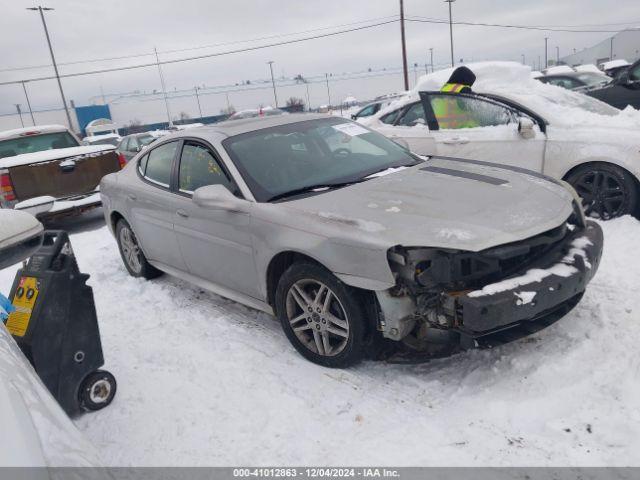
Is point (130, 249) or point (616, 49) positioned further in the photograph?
point (616, 49)

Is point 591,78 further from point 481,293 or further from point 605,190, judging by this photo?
point 481,293

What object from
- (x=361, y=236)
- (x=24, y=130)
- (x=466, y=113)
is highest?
(x=24, y=130)

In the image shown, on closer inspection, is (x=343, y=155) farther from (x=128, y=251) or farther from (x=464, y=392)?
(x=128, y=251)

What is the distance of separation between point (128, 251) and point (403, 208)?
3451 mm

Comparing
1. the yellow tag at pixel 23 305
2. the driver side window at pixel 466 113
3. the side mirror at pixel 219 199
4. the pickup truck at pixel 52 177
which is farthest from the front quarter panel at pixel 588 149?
the pickup truck at pixel 52 177

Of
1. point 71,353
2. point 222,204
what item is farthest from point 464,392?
point 71,353

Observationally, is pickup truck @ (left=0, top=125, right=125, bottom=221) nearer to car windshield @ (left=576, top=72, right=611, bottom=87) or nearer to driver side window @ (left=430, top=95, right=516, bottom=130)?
driver side window @ (left=430, top=95, right=516, bottom=130)

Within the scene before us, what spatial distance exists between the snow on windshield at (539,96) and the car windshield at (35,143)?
6473 mm

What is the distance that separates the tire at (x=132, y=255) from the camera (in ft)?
16.9

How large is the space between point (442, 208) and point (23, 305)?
2.54 metres

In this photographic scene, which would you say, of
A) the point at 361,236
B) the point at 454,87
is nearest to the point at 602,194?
the point at 454,87

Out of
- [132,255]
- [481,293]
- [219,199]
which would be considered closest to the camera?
[481,293]

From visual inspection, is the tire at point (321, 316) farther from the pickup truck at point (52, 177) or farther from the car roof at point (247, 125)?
the pickup truck at point (52, 177)

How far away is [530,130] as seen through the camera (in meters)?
5.45
